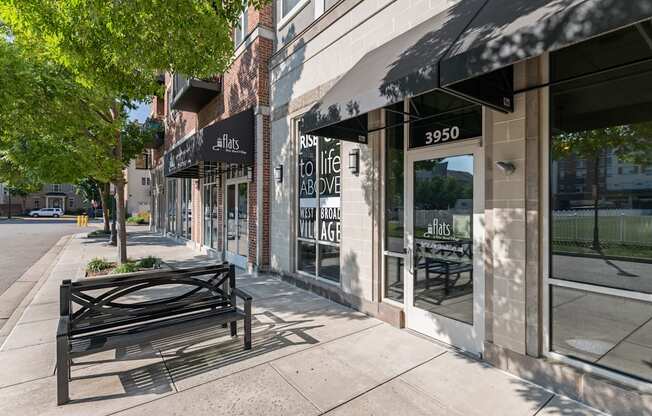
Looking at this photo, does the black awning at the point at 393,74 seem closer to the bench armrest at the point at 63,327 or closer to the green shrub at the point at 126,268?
the bench armrest at the point at 63,327

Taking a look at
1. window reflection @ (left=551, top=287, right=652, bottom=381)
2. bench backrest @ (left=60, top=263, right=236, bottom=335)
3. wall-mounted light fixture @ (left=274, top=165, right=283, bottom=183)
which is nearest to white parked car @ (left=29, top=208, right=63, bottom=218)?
wall-mounted light fixture @ (left=274, top=165, right=283, bottom=183)

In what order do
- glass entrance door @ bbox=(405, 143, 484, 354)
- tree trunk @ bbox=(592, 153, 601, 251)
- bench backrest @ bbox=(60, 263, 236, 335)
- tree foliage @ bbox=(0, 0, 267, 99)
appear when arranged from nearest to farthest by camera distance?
tree trunk @ bbox=(592, 153, 601, 251) → bench backrest @ bbox=(60, 263, 236, 335) → glass entrance door @ bbox=(405, 143, 484, 354) → tree foliage @ bbox=(0, 0, 267, 99)

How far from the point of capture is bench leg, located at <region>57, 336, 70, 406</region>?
10.4 feet

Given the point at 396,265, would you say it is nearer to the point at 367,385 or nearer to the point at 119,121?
the point at 367,385

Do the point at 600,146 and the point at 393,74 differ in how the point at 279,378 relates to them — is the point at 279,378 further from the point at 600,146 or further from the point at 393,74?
the point at 600,146

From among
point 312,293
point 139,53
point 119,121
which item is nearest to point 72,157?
point 119,121

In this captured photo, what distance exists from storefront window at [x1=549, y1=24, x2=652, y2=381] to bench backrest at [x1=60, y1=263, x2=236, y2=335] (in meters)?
3.96

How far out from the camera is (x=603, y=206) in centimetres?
330

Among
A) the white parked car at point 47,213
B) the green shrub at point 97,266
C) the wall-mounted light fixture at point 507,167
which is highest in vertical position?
the wall-mounted light fixture at point 507,167

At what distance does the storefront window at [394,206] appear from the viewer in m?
5.26

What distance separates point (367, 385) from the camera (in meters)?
3.51

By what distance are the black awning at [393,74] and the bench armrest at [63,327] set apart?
3.63m

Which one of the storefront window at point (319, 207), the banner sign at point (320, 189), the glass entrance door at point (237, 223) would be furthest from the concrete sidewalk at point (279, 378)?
the glass entrance door at point (237, 223)

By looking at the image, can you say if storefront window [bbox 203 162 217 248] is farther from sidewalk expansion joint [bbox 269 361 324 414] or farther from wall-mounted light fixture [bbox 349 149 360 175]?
sidewalk expansion joint [bbox 269 361 324 414]
